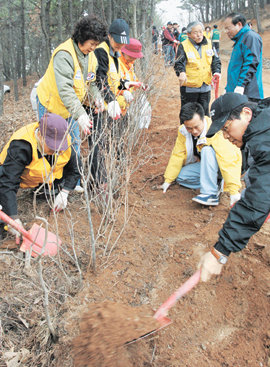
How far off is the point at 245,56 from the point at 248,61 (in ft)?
0.25

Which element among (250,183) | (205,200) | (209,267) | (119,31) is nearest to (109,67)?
(119,31)

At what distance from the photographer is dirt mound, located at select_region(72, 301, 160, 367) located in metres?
1.69

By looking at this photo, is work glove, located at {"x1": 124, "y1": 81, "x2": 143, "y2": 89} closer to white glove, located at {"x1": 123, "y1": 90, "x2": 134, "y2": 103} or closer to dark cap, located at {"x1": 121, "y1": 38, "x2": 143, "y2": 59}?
white glove, located at {"x1": 123, "y1": 90, "x2": 134, "y2": 103}

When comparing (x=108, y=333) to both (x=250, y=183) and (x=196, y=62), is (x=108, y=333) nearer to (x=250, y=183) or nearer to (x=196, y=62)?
(x=250, y=183)

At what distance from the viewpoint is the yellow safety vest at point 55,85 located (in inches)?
111

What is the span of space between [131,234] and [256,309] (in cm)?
119

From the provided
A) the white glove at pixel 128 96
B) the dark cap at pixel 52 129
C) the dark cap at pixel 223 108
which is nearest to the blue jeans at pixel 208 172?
the white glove at pixel 128 96

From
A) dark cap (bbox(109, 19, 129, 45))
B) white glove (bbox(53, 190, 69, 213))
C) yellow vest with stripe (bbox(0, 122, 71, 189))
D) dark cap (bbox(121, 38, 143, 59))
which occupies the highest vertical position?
dark cap (bbox(109, 19, 129, 45))

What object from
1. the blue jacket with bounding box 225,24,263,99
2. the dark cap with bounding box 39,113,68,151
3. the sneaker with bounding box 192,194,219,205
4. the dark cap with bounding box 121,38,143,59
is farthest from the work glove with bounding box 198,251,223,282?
the dark cap with bounding box 121,38,143,59

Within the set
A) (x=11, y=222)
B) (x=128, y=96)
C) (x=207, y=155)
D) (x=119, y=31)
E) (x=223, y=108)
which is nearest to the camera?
(x=223, y=108)

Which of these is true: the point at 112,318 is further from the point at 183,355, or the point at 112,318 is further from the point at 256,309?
the point at 256,309

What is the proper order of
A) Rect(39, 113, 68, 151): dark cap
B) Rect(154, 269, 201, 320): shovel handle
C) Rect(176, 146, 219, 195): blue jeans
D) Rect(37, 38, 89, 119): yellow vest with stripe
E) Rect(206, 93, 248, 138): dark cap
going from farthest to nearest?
Rect(176, 146, 219, 195): blue jeans < Rect(37, 38, 89, 119): yellow vest with stripe < Rect(39, 113, 68, 151): dark cap < Rect(206, 93, 248, 138): dark cap < Rect(154, 269, 201, 320): shovel handle

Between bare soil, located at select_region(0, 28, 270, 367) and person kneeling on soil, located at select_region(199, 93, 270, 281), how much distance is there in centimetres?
47

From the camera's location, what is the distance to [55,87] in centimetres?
287
